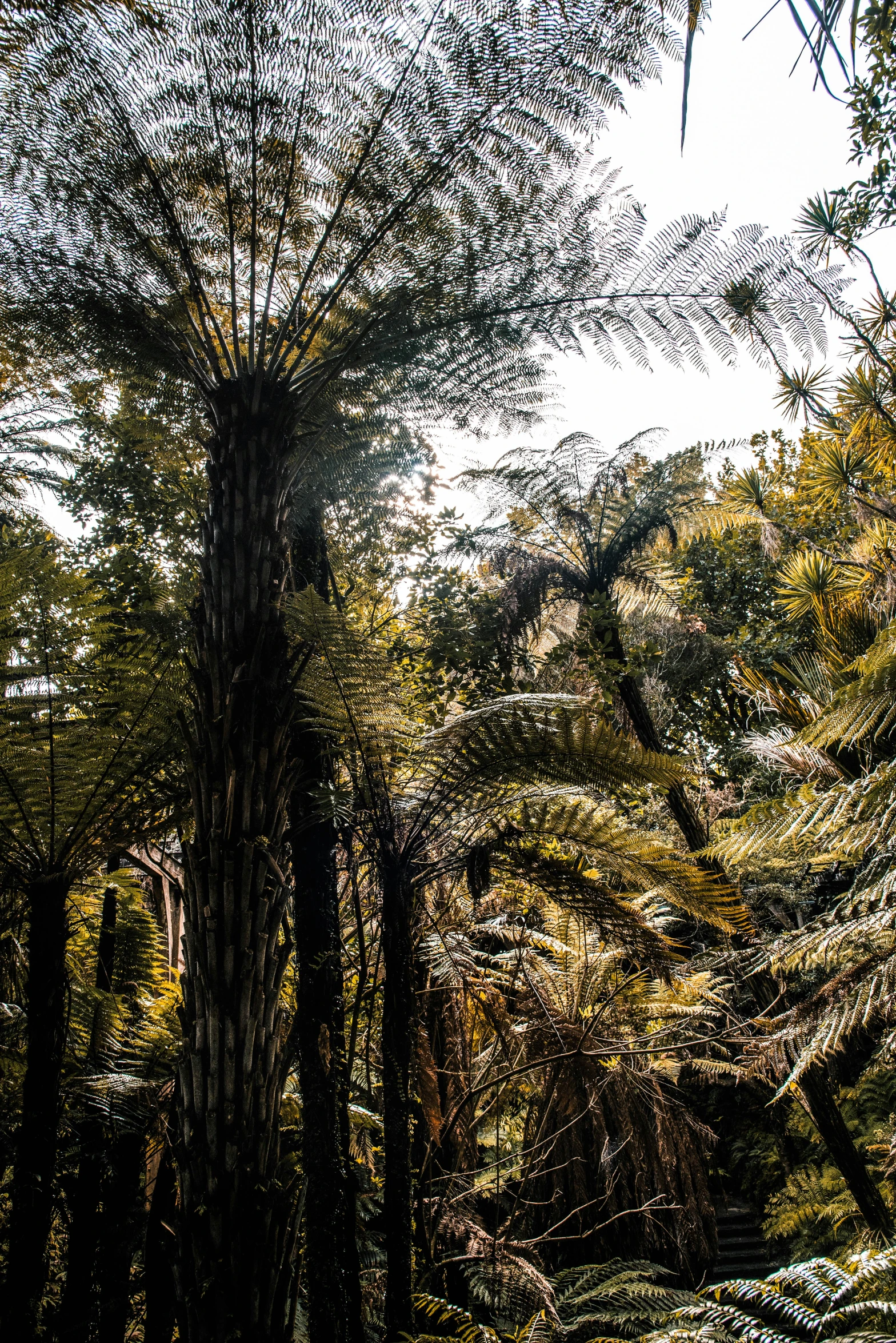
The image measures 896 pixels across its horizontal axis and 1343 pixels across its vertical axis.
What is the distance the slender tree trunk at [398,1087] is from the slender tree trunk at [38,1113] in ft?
2.37

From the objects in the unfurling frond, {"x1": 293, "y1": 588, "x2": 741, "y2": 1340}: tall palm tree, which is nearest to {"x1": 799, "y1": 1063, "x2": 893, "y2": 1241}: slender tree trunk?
{"x1": 293, "y1": 588, "x2": 741, "y2": 1340}: tall palm tree

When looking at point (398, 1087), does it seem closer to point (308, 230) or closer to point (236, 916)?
point (236, 916)

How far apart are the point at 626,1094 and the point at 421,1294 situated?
6.98 ft

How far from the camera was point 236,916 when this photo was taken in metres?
1.34

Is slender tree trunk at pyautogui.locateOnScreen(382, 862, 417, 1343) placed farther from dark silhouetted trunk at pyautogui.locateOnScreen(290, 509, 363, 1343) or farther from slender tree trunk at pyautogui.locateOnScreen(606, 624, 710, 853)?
slender tree trunk at pyautogui.locateOnScreen(606, 624, 710, 853)

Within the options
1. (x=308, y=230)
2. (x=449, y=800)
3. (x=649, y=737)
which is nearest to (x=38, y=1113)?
(x=449, y=800)

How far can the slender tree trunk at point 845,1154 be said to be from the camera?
14.6 feet

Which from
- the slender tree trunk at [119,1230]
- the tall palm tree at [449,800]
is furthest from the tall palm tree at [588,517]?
the slender tree trunk at [119,1230]

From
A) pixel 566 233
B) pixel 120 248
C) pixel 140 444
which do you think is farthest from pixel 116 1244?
pixel 566 233

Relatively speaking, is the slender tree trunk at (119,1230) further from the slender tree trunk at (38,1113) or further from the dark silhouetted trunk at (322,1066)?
the dark silhouetted trunk at (322,1066)

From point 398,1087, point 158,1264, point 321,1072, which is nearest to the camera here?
point 321,1072

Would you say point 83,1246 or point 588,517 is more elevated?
point 588,517

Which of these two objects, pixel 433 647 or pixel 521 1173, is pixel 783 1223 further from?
pixel 433 647

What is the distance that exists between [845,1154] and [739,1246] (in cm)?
404
